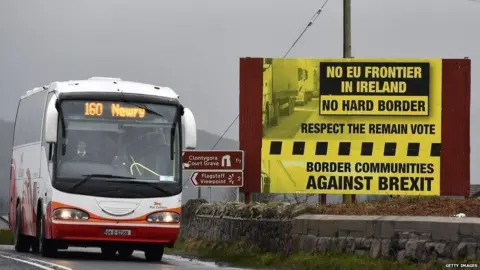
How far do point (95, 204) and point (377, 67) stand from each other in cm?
990

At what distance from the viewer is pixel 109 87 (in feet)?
80.6

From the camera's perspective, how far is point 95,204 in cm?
2338

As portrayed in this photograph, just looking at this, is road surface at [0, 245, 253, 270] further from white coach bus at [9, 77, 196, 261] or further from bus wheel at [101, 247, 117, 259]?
bus wheel at [101, 247, 117, 259]

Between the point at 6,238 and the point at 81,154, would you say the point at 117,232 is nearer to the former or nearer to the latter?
the point at 81,154

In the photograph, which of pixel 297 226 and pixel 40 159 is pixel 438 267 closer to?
pixel 297 226

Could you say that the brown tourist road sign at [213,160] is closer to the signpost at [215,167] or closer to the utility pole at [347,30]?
the signpost at [215,167]

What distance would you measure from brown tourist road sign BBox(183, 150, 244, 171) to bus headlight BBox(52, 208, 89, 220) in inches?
338

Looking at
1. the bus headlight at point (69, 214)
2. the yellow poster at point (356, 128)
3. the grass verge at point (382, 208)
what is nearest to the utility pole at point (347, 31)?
the yellow poster at point (356, 128)

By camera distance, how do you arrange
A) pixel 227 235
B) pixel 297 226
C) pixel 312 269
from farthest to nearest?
pixel 227 235 → pixel 297 226 → pixel 312 269

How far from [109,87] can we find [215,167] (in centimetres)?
781

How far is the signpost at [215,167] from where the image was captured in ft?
104

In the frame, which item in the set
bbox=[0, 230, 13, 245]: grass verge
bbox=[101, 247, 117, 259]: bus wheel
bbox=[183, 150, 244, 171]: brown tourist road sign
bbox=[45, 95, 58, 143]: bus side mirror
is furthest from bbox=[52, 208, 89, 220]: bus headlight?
bbox=[0, 230, 13, 245]: grass verge

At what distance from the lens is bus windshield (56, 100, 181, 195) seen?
23625 millimetres

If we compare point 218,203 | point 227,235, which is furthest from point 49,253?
point 218,203
